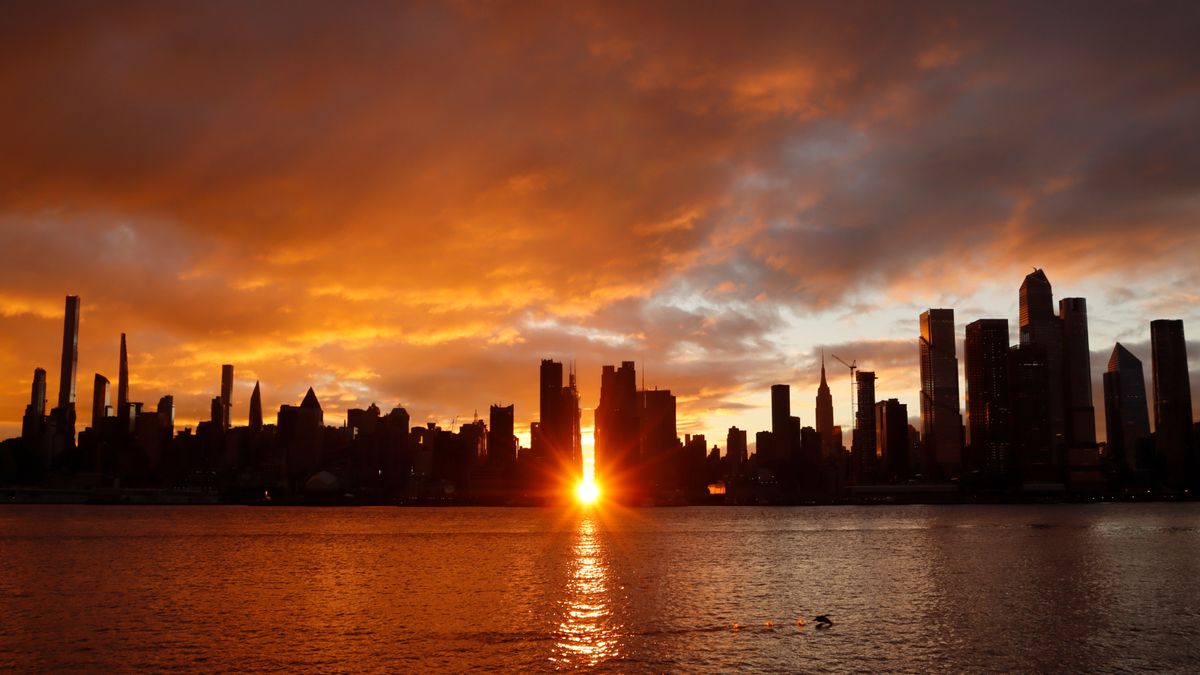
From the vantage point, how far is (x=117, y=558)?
507 ft

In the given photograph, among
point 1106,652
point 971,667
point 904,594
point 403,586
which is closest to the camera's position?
point 971,667

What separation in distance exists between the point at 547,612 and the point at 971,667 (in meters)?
41.0

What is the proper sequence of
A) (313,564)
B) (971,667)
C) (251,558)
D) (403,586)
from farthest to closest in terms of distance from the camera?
(251,558) → (313,564) → (403,586) → (971,667)

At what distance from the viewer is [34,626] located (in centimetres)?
8181

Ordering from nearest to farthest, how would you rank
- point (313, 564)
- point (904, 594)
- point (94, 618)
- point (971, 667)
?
point (971, 667) < point (94, 618) < point (904, 594) < point (313, 564)

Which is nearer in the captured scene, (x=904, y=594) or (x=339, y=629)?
(x=339, y=629)

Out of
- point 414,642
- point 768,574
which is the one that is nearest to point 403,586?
point 414,642

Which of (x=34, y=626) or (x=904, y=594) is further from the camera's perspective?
(x=904, y=594)

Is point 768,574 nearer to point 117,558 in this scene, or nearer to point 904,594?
point 904,594

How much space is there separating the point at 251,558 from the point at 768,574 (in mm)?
87957

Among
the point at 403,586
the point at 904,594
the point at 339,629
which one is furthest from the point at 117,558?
the point at 904,594

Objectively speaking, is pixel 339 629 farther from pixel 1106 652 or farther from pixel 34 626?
pixel 1106 652

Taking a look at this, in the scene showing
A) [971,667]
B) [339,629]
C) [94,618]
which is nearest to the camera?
[971,667]

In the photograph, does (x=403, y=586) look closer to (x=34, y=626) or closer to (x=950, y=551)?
(x=34, y=626)
